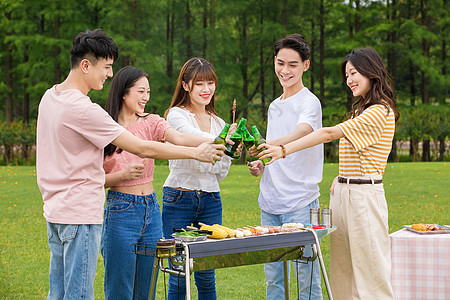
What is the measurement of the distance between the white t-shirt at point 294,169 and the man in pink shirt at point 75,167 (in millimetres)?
1587

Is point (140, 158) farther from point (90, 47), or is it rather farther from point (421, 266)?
point (421, 266)

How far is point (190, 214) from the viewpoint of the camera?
430 cm

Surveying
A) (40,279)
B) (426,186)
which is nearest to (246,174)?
(426,186)

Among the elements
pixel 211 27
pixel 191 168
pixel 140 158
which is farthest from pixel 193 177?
pixel 211 27

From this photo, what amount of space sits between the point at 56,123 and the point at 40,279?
4.58 meters

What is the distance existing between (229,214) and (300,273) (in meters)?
7.16

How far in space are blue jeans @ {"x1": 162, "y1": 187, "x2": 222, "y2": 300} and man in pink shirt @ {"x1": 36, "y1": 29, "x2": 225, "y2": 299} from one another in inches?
38.0

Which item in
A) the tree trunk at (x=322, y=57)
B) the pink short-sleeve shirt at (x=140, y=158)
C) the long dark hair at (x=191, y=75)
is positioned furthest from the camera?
the tree trunk at (x=322, y=57)

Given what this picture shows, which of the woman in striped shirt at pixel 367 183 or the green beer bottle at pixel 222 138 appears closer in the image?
the green beer bottle at pixel 222 138

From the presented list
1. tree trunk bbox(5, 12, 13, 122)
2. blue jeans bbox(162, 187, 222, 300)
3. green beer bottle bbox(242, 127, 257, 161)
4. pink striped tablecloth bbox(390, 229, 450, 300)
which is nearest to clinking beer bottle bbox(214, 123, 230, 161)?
green beer bottle bbox(242, 127, 257, 161)

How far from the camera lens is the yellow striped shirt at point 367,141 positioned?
4.12m

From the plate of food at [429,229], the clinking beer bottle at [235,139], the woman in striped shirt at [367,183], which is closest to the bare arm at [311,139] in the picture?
the woman in striped shirt at [367,183]

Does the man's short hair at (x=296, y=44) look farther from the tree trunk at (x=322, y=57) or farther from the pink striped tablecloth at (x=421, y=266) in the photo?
the tree trunk at (x=322, y=57)

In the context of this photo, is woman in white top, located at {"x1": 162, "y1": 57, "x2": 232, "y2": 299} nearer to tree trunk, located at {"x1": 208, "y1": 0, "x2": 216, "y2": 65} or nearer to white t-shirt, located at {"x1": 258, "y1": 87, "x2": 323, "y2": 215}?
white t-shirt, located at {"x1": 258, "y1": 87, "x2": 323, "y2": 215}
